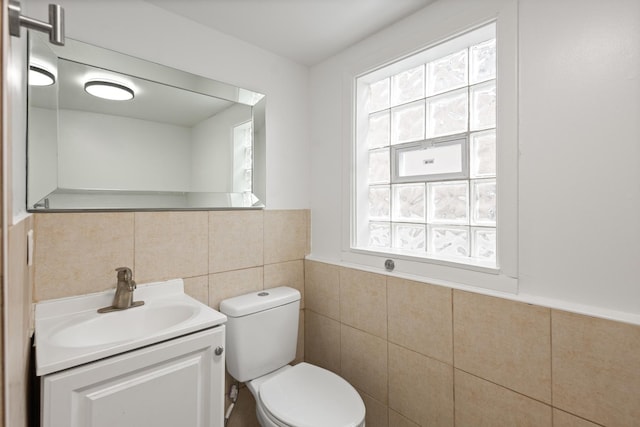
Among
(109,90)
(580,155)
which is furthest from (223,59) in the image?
(580,155)

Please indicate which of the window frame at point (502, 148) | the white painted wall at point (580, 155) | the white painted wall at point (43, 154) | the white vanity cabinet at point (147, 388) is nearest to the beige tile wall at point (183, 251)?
the white painted wall at point (43, 154)

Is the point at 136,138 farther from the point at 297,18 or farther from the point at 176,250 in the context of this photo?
the point at 297,18

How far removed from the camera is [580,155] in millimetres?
996

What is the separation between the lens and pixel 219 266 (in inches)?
62.8

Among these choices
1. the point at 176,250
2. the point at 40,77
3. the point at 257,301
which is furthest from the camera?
the point at 257,301

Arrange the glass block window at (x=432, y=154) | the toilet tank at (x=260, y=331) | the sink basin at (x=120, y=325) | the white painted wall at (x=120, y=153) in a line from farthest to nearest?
Result: 1. the toilet tank at (x=260, y=331)
2. the glass block window at (x=432, y=154)
3. the white painted wall at (x=120, y=153)
4. the sink basin at (x=120, y=325)

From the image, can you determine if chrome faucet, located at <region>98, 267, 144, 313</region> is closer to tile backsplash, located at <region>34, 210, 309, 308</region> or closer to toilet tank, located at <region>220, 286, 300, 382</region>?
tile backsplash, located at <region>34, 210, 309, 308</region>

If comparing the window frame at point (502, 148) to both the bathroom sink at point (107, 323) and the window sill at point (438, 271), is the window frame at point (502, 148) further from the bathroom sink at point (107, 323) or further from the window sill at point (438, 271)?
the bathroom sink at point (107, 323)

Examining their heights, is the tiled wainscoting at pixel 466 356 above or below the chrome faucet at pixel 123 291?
below

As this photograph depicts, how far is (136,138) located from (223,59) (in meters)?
0.61

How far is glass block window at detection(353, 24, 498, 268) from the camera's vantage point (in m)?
1.35

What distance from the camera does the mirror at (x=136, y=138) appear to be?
3.76ft

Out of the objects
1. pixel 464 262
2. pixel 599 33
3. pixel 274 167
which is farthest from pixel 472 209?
pixel 274 167

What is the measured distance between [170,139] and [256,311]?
A: 0.93m
